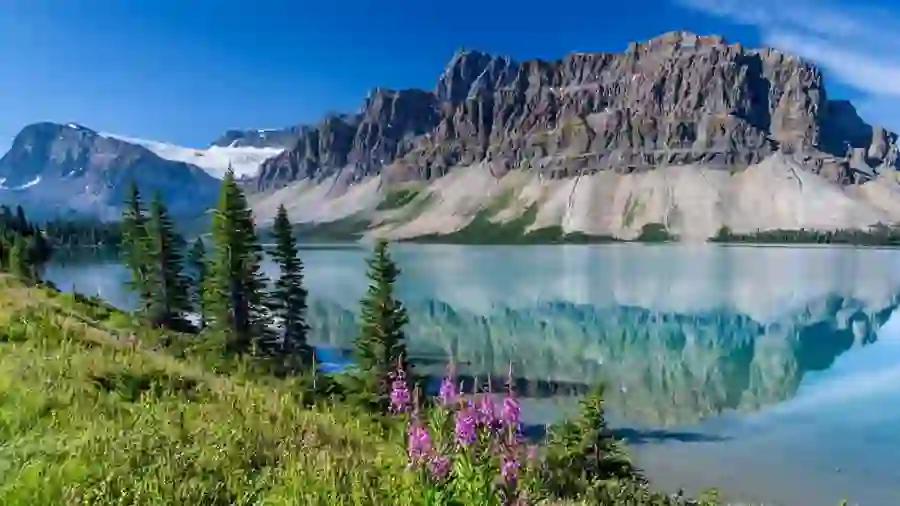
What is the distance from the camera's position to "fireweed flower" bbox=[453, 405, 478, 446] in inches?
267

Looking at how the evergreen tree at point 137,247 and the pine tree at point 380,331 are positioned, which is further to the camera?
the evergreen tree at point 137,247

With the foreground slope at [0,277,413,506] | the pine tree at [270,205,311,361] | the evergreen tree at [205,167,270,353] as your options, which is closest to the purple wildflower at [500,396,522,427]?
the foreground slope at [0,277,413,506]

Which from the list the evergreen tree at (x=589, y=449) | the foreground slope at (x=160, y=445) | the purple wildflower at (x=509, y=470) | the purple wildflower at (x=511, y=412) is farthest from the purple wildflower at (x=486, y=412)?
the evergreen tree at (x=589, y=449)

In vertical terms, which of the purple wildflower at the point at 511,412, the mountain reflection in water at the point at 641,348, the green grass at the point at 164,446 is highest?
the purple wildflower at the point at 511,412

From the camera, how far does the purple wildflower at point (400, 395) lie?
7992mm

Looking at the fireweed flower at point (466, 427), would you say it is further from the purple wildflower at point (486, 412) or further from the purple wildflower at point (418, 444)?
the purple wildflower at point (418, 444)

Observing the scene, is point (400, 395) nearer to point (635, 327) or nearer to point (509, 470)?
point (509, 470)

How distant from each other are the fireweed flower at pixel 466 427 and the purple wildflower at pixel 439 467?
11.3 inches

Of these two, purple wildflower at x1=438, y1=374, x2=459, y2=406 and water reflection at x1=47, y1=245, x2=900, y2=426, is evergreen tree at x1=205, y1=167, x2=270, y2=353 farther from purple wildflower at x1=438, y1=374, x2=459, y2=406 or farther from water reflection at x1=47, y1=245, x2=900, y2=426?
purple wildflower at x1=438, y1=374, x2=459, y2=406

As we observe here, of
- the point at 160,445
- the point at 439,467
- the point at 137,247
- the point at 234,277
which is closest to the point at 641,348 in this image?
the point at 234,277

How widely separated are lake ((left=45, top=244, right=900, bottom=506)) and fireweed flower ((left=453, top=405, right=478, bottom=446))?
1718 mm

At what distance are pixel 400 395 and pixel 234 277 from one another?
42.8m

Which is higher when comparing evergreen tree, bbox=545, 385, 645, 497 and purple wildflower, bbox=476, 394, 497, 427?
purple wildflower, bbox=476, 394, 497, 427

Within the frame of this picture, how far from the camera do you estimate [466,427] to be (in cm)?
684
